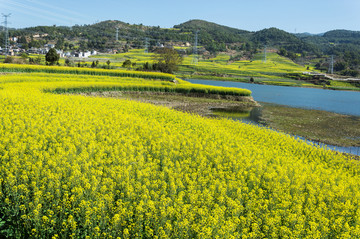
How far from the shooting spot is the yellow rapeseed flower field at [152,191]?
20.1 feet

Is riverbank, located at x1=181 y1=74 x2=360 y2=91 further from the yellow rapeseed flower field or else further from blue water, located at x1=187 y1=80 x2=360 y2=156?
the yellow rapeseed flower field

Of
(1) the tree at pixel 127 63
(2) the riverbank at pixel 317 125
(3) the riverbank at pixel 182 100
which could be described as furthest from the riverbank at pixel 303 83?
(2) the riverbank at pixel 317 125

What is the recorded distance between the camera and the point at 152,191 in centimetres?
714

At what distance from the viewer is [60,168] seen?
779 cm

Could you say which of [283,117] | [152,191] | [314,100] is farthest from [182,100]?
[152,191]

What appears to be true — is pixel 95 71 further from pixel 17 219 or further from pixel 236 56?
pixel 236 56

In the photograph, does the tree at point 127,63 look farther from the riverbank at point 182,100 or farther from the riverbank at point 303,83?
the riverbank at point 182,100

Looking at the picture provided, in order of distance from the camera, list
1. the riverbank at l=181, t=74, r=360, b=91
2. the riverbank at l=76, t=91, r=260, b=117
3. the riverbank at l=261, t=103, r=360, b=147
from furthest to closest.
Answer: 1. the riverbank at l=181, t=74, r=360, b=91
2. the riverbank at l=76, t=91, r=260, b=117
3. the riverbank at l=261, t=103, r=360, b=147

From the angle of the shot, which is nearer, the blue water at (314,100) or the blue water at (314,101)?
the blue water at (314,101)

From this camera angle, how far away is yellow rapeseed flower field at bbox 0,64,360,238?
6133 mm

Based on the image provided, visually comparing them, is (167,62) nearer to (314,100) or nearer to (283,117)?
(314,100)

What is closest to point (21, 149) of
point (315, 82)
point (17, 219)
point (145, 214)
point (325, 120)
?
point (17, 219)

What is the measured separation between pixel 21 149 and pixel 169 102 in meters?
30.1

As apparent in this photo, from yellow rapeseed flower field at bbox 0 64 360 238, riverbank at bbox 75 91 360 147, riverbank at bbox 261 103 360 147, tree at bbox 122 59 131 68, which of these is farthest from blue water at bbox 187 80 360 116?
yellow rapeseed flower field at bbox 0 64 360 238
